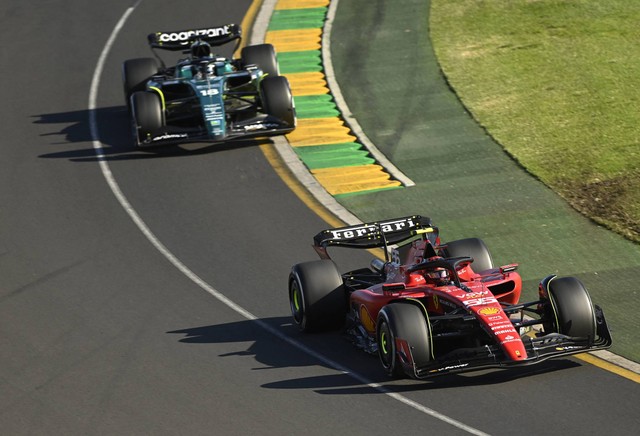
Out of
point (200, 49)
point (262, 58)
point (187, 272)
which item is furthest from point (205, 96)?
point (187, 272)

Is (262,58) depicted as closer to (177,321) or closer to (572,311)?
(177,321)

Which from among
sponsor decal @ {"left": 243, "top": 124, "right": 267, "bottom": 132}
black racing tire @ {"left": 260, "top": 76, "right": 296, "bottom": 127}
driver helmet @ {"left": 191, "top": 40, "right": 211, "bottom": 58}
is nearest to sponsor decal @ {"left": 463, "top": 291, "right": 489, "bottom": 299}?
sponsor decal @ {"left": 243, "top": 124, "right": 267, "bottom": 132}

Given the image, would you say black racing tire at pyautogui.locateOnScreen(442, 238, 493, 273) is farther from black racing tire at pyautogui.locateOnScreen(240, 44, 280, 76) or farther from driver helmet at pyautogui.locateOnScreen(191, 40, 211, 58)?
black racing tire at pyautogui.locateOnScreen(240, 44, 280, 76)

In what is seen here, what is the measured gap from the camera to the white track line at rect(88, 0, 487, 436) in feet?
47.8

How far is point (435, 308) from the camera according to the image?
15.7m

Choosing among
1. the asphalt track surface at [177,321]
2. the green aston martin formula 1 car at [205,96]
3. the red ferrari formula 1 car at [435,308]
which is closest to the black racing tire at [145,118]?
the green aston martin formula 1 car at [205,96]

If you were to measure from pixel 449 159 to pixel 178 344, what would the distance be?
8.91 meters

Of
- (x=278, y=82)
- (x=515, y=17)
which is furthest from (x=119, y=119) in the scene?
(x=515, y=17)

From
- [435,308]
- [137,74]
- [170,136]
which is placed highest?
[137,74]

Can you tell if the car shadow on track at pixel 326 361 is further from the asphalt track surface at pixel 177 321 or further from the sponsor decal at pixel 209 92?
the sponsor decal at pixel 209 92

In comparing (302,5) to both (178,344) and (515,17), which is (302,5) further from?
(178,344)

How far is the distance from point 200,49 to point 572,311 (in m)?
14.1

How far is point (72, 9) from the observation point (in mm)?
37062

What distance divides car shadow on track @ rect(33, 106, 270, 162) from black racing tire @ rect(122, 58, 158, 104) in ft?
2.86
